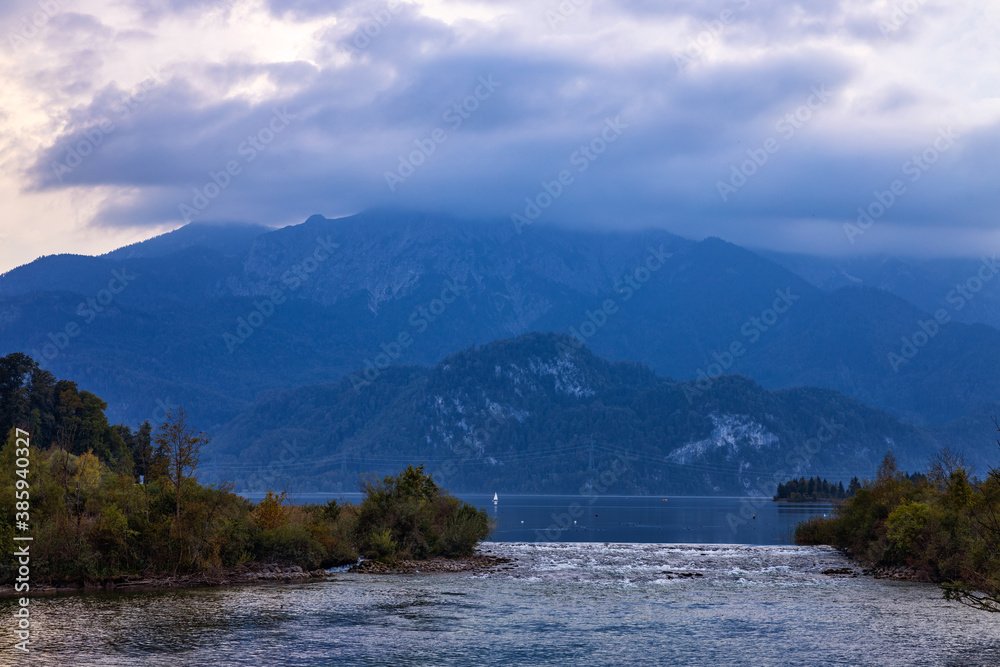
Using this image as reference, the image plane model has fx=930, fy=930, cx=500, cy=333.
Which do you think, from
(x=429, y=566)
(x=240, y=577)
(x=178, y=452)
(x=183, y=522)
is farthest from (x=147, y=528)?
(x=429, y=566)

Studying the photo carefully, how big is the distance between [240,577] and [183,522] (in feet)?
18.2

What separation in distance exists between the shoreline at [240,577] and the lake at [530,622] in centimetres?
248

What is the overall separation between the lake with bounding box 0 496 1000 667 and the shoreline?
97.8 inches

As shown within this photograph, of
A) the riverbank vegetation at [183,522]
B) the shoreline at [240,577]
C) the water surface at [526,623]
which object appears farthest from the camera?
the riverbank vegetation at [183,522]

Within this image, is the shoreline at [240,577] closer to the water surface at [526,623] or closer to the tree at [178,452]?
the water surface at [526,623]

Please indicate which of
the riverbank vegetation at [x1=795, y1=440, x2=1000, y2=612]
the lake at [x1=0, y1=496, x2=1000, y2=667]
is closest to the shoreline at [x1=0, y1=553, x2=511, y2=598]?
the lake at [x1=0, y1=496, x2=1000, y2=667]

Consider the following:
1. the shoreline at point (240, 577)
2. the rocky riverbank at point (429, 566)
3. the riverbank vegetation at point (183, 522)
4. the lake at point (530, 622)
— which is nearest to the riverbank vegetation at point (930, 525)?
the lake at point (530, 622)

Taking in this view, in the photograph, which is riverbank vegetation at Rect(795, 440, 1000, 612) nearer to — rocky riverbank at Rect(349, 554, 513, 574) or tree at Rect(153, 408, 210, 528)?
rocky riverbank at Rect(349, 554, 513, 574)

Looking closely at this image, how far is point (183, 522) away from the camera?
58719 mm

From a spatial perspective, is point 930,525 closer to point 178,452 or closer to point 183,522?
point 183,522

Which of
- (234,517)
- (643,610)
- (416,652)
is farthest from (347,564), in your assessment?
(416,652)

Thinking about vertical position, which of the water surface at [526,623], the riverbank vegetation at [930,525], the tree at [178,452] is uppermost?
the tree at [178,452]

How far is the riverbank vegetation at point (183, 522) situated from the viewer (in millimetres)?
55812

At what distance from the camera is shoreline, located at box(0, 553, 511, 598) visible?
5497 centimetres
